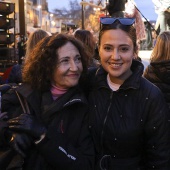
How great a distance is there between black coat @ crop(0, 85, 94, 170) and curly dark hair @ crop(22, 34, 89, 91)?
0.24 ft

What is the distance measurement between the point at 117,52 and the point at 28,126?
0.63 metres

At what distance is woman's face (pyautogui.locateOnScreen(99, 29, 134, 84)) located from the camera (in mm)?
1912

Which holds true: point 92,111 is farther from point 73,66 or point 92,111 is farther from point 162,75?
point 162,75

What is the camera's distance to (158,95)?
76.4 inches

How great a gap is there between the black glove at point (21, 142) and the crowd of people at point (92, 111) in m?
0.02

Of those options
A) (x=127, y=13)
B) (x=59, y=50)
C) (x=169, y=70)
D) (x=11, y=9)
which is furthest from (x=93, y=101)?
(x=11, y=9)

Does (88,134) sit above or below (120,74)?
below

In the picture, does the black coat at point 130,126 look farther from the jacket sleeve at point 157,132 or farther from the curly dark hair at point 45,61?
the curly dark hair at point 45,61

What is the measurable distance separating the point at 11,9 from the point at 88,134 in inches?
342

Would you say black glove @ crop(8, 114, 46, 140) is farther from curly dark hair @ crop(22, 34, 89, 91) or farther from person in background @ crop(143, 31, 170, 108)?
person in background @ crop(143, 31, 170, 108)

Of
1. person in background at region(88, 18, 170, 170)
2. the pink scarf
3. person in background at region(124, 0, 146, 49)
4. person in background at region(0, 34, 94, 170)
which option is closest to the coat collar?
person in background at region(88, 18, 170, 170)

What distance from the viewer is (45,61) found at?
78.4 inches

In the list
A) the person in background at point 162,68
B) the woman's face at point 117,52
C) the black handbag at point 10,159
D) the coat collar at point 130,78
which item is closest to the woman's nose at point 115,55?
the woman's face at point 117,52

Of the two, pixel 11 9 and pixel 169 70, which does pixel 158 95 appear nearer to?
pixel 169 70
